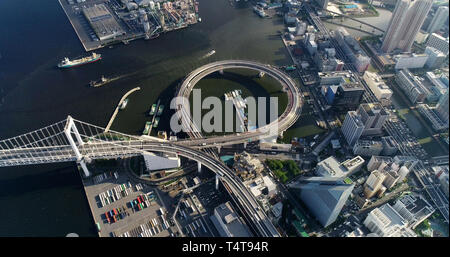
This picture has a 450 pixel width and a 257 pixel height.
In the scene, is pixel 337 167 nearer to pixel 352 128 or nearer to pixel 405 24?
pixel 352 128

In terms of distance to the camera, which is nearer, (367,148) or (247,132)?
(367,148)

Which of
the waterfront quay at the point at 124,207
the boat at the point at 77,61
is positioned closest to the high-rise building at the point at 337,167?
the waterfront quay at the point at 124,207

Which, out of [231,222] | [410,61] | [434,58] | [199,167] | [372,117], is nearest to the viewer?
[231,222]

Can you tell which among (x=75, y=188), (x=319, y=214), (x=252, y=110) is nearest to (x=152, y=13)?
(x=252, y=110)

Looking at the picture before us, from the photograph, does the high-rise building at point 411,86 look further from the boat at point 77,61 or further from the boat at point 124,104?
the boat at point 77,61

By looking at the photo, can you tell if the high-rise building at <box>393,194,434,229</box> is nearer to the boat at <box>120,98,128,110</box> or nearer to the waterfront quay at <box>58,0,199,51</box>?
the boat at <box>120,98,128,110</box>

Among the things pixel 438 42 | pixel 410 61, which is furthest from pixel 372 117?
pixel 438 42

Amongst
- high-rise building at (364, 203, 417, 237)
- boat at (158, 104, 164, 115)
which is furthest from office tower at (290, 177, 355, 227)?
boat at (158, 104, 164, 115)
